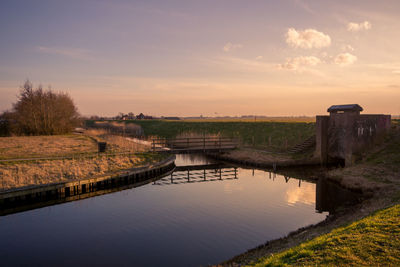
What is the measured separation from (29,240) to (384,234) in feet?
44.2

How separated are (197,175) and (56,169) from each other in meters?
12.3

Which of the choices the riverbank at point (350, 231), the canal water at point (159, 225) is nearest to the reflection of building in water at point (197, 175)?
the canal water at point (159, 225)

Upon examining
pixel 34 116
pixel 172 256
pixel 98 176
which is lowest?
pixel 172 256

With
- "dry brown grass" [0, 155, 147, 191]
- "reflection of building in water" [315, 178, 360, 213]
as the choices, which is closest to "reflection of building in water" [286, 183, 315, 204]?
"reflection of building in water" [315, 178, 360, 213]

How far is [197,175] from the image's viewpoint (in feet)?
85.7

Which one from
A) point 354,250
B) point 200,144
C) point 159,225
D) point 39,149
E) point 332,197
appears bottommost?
point 159,225

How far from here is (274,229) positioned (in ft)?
41.0

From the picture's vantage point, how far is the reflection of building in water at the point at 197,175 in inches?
925

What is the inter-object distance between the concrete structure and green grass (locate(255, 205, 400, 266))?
61.5 feet

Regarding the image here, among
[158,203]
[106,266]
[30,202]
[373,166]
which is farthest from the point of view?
[373,166]

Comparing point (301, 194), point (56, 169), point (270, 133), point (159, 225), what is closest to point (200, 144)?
point (270, 133)

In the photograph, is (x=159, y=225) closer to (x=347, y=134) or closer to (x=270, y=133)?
(x=347, y=134)

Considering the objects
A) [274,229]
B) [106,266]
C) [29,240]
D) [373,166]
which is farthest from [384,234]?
[373,166]

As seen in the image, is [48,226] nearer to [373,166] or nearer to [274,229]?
[274,229]
